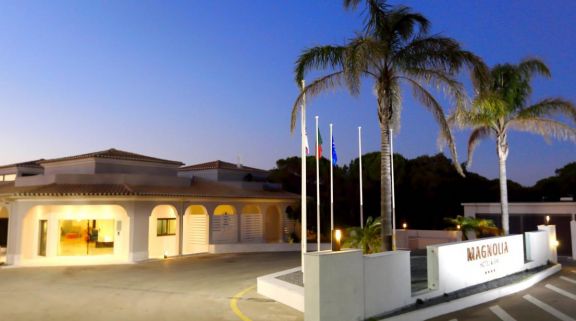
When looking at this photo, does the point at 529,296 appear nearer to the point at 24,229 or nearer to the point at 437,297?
the point at 437,297

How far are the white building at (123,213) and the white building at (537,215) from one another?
12.0 meters

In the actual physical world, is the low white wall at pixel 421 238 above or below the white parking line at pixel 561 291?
above

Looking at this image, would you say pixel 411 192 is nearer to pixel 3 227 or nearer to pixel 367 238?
pixel 367 238

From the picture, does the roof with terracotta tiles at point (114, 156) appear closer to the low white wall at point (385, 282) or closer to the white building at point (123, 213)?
the white building at point (123, 213)

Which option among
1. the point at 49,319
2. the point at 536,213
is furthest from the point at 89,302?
the point at 536,213

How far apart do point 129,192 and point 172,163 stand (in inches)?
282

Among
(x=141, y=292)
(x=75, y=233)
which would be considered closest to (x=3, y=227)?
(x=75, y=233)

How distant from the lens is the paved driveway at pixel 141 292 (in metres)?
11.3

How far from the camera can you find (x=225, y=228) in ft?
96.3

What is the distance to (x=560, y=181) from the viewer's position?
43750 mm

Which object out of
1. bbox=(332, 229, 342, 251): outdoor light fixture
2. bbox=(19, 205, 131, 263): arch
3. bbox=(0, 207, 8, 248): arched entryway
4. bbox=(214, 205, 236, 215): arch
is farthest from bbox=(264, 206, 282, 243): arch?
bbox=(332, 229, 342, 251): outdoor light fixture

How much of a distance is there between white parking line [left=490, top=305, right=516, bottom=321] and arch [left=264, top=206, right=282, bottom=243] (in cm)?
2290

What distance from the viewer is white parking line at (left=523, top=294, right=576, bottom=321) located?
34.3ft

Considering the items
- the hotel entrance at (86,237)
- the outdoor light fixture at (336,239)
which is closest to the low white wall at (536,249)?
the outdoor light fixture at (336,239)
